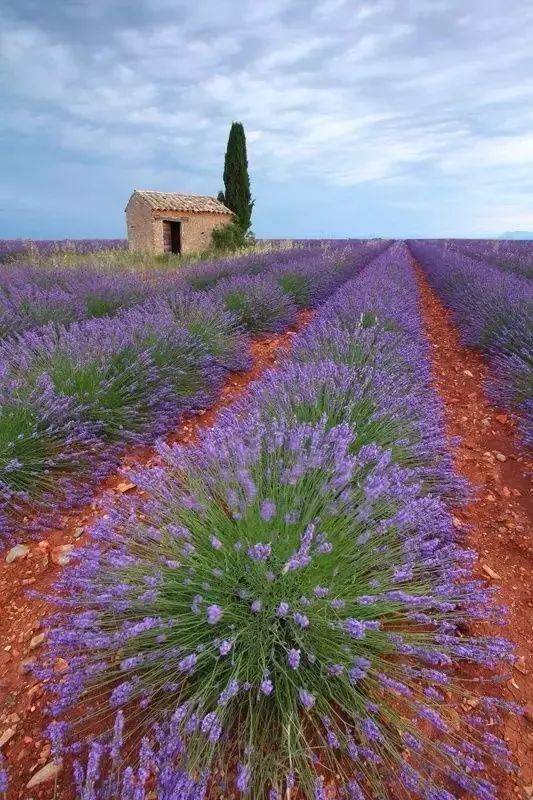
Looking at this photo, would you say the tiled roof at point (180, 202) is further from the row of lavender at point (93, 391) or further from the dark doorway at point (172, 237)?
the row of lavender at point (93, 391)

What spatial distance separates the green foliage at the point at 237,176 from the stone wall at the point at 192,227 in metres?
1.52

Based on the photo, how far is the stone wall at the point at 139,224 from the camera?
1541cm

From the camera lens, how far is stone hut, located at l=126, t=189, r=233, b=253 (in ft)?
50.2

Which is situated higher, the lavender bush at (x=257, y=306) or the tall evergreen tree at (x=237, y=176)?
the tall evergreen tree at (x=237, y=176)

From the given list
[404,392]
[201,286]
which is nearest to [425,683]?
[404,392]

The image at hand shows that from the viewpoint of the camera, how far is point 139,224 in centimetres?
1598

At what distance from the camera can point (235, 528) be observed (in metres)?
1.54

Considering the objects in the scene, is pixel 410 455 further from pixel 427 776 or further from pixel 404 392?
pixel 427 776

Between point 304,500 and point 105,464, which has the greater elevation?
point 304,500

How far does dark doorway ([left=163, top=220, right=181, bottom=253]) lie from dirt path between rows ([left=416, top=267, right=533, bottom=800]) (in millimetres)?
13145

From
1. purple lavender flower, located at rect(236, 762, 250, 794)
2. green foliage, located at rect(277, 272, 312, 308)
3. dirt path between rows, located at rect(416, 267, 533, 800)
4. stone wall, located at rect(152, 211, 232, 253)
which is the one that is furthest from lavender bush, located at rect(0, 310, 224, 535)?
stone wall, located at rect(152, 211, 232, 253)

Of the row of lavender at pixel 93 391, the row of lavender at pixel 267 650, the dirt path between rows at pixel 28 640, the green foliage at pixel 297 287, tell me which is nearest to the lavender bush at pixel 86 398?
the row of lavender at pixel 93 391

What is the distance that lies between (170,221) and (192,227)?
0.77 metres

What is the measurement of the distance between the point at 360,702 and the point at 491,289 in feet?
20.5
